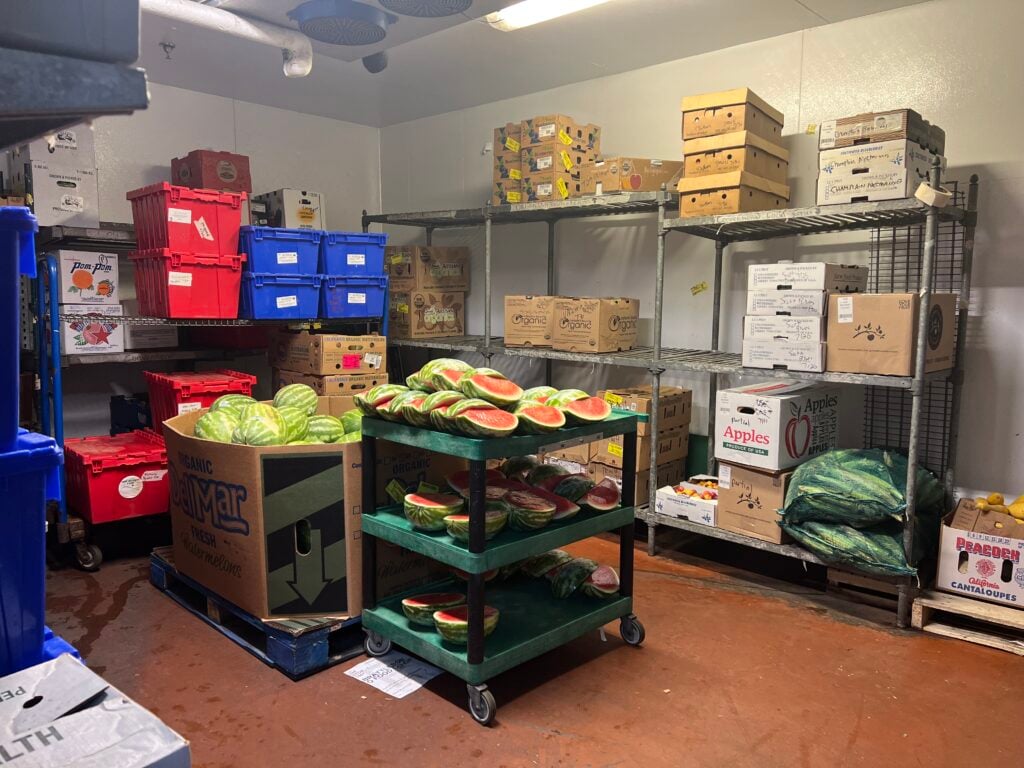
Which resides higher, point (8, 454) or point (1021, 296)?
point (1021, 296)

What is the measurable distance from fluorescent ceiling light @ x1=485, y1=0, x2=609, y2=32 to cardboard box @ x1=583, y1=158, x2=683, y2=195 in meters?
0.83

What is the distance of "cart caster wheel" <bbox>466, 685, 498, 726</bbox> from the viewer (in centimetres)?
235

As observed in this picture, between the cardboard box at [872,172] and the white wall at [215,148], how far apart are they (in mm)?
4083

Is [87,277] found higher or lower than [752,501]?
higher

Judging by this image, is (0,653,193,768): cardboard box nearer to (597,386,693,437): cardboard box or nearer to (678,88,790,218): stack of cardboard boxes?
(597,386,693,437): cardboard box

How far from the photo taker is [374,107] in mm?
6062

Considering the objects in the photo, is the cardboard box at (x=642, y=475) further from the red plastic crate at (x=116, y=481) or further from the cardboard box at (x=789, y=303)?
the red plastic crate at (x=116, y=481)

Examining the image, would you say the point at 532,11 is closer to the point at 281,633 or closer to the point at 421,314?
the point at 421,314

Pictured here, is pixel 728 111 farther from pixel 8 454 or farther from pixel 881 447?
pixel 8 454

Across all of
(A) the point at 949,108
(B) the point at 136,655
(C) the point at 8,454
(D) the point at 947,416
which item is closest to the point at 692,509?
(D) the point at 947,416

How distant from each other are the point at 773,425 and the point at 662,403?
0.80 meters

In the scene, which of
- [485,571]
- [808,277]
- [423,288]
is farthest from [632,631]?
[423,288]

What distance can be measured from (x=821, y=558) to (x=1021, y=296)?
1549mm

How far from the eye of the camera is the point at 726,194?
3672 mm
